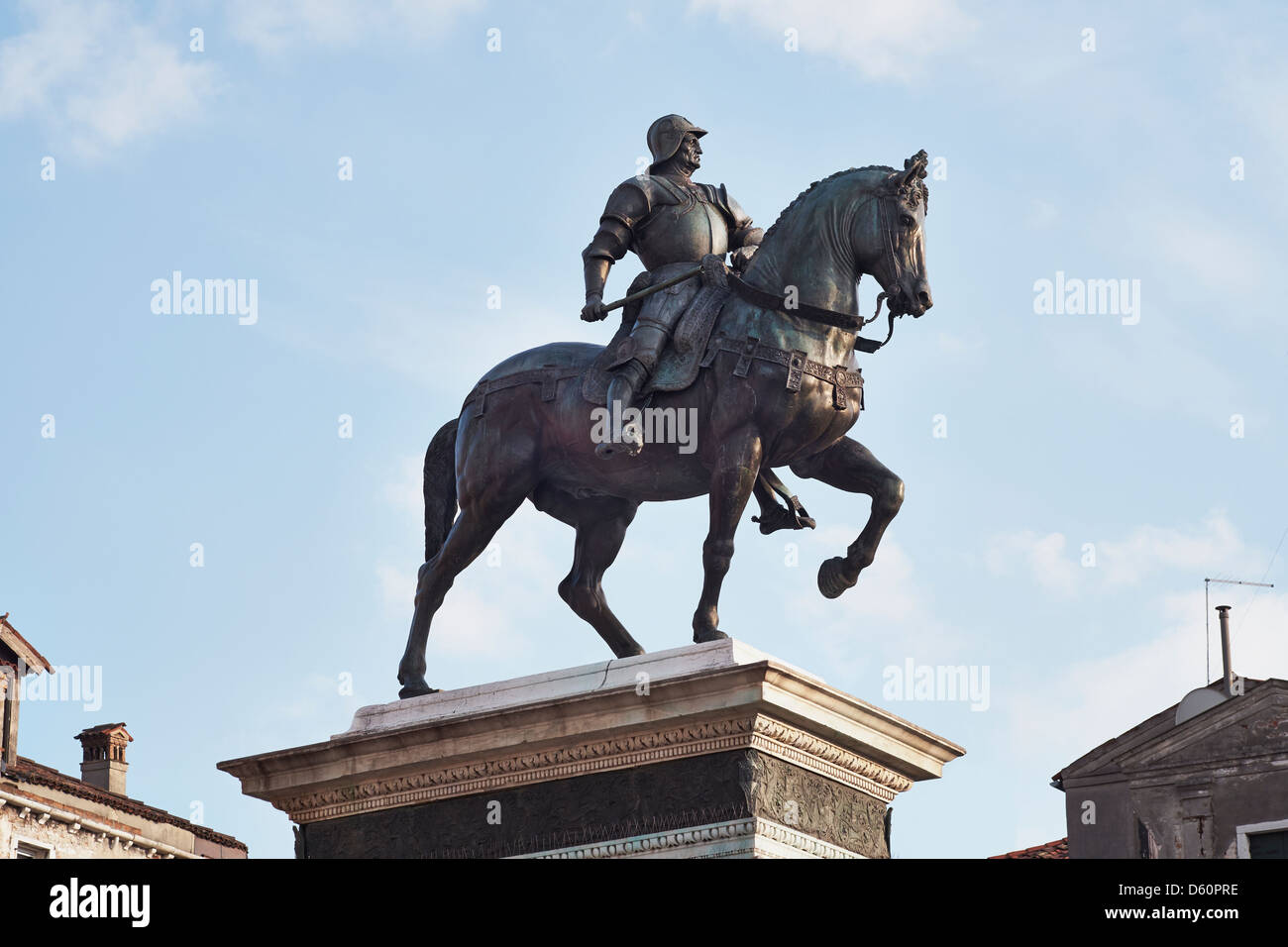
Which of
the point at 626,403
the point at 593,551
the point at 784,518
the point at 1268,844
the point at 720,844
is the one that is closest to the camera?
the point at 720,844

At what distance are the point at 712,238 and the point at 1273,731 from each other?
1488 cm

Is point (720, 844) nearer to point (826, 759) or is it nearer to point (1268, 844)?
point (826, 759)

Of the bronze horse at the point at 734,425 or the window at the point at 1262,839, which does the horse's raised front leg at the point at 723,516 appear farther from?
the window at the point at 1262,839

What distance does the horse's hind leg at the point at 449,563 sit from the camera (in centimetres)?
1421

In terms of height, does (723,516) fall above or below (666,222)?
below

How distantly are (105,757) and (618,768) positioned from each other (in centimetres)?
2524

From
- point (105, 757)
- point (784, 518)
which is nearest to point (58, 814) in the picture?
point (105, 757)

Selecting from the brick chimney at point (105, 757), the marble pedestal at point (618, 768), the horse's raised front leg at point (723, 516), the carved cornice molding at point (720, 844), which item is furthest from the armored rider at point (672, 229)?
the brick chimney at point (105, 757)

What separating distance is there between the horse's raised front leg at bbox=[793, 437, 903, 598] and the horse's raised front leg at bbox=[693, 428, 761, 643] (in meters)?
0.60

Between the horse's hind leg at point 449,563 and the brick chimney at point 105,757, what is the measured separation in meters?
23.2

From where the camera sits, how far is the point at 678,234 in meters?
A: 14.4

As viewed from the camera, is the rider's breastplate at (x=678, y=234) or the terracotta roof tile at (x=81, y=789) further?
the terracotta roof tile at (x=81, y=789)
